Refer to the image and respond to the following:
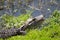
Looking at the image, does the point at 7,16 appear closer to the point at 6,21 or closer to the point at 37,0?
the point at 6,21

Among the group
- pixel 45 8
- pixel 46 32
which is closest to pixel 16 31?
pixel 46 32

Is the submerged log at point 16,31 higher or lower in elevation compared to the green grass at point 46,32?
higher

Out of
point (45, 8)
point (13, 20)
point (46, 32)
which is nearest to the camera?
point (46, 32)

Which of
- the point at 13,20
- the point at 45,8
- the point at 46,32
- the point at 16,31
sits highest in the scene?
the point at 45,8

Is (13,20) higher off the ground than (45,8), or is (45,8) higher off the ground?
(45,8)

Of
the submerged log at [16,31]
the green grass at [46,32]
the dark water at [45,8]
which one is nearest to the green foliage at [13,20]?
the submerged log at [16,31]

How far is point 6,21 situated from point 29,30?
34.6 inches

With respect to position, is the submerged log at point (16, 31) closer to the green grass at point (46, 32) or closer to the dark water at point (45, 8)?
the green grass at point (46, 32)

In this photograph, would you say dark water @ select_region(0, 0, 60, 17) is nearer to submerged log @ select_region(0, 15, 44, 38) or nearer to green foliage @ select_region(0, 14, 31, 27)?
green foliage @ select_region(0, 14, 31, 27)

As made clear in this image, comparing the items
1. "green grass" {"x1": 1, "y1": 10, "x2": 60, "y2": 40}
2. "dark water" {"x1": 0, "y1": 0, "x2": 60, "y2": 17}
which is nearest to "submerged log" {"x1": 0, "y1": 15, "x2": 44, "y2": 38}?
"green grass" {"x1": 1, "y1": 10, "x2": 60, "y2": 40}

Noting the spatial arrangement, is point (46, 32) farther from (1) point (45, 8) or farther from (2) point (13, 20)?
(1) point (45, 8)

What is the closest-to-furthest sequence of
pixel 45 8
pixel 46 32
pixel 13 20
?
1. pixel 46 32
2. pixel 13 20
3. pixel 45 8

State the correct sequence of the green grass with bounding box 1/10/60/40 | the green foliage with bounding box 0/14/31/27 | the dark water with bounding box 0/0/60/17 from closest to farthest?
the green grass with bounding box 1/10/60/40 → the green foliage with bounding box 0/14/31/27 → the dark water with bounding box 0/0/60/17

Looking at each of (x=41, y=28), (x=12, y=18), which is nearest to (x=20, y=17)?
(x=12, y=18)
